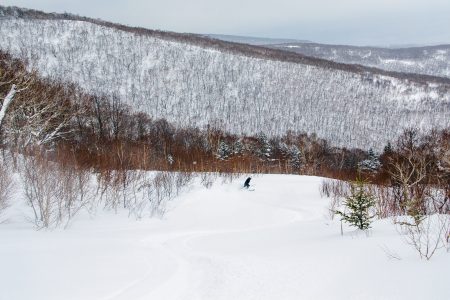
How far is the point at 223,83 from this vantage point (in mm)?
148250

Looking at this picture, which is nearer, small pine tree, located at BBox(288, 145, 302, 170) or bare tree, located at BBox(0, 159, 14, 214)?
bare tree, located at BBox(0, 159, 14, 214)

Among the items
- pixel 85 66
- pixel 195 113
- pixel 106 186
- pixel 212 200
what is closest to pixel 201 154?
pixel 212 200

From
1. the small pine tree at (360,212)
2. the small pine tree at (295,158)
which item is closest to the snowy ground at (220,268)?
the small pine tree at (360,212)

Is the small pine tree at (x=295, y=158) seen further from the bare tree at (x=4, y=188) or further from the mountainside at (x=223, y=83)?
the mountainside at (x=223, y=83)

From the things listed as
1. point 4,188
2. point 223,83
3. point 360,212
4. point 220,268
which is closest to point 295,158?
point 4,188

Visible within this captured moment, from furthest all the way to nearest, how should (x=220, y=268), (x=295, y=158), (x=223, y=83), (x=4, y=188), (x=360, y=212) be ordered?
(x=223, y=83), (x=295, y=158), (x=4, y=188), (x=360, y=212), (x=220, y=268)

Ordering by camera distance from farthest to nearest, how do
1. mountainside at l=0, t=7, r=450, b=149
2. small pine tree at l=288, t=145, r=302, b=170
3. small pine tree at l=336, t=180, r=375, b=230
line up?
1. mountainside at l=0, t=7, r=450, b=149
2. small pine tree at l=288, t=145, r=302, b=170
3. small pine tree at l=336, t=180, r=375, b=230

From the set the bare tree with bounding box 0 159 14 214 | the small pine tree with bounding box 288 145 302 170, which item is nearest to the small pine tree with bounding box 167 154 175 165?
the bare tree with bounding box 0 159 14 214

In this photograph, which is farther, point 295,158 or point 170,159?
point 295,158

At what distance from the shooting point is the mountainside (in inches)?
5054

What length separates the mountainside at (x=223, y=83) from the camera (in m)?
128

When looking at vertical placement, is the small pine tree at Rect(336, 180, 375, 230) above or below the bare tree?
above

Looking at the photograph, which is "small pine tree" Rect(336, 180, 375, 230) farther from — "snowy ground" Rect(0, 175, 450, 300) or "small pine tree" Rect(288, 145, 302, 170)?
"small pine tree" Rect(288, 145, 302, 170)

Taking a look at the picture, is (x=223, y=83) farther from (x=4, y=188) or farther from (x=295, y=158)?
(x=4, y=188)
